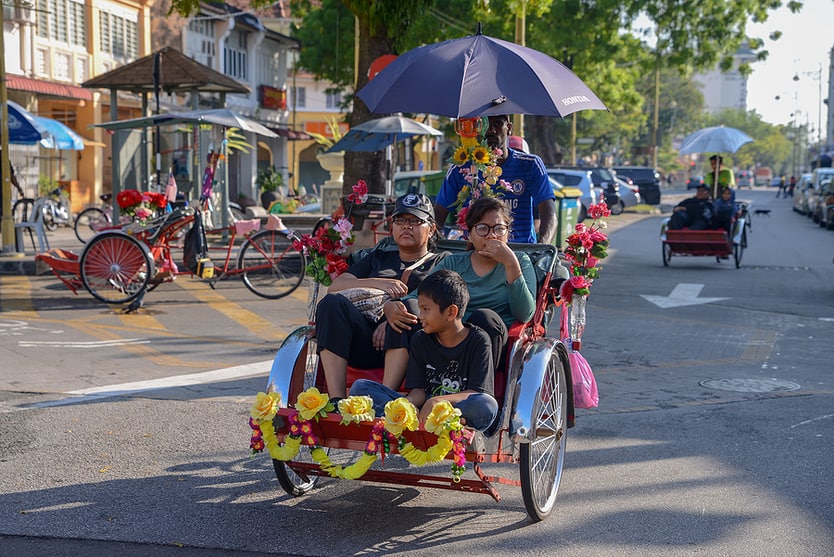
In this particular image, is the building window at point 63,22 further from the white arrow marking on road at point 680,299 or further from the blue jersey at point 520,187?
the blue jersey at point 520,187

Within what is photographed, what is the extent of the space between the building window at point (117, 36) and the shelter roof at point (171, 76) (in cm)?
1424

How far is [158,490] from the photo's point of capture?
5410 mm

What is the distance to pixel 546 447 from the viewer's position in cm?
531

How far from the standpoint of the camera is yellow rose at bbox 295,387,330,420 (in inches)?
182

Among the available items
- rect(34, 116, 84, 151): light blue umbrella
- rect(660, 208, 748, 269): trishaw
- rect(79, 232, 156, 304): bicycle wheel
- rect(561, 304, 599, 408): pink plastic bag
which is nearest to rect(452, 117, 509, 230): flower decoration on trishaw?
rect(561, 304, 599, 408): pink plastic bag

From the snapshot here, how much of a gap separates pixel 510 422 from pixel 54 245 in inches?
720

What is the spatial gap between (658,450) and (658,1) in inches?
988

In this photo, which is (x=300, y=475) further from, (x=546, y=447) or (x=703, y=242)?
(x=703, y=242)

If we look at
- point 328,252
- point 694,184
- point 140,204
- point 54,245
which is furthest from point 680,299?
point 54,245

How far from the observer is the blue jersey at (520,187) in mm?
6945

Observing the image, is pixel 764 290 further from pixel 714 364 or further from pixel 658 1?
pixel 658 1

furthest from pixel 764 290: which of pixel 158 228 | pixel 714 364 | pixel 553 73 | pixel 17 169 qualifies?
pixel 17 169

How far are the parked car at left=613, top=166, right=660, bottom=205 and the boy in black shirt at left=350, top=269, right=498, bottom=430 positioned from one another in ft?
140

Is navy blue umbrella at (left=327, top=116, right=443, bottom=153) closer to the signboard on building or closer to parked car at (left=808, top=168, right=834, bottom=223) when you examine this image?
parked car at (left=808, top=168, right=834, bottom=223)
